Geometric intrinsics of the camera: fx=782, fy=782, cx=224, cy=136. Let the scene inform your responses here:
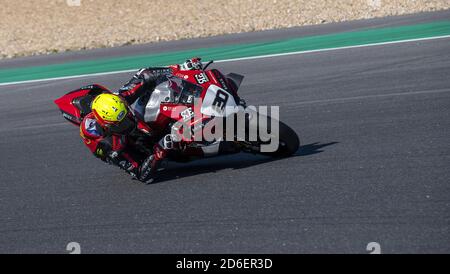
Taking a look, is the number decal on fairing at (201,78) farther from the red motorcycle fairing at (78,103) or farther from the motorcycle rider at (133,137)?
the red motorcycle fairing at (78,103)

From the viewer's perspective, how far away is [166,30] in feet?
60.3

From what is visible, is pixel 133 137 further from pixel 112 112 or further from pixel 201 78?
pixel 201 78

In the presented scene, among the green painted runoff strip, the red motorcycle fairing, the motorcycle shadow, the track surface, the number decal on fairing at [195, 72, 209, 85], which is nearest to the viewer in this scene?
the track surface

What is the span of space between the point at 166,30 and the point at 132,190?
36.9ft

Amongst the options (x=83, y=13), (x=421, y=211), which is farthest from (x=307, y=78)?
(x=83, y=13)

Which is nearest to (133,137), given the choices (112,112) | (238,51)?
(112,112)

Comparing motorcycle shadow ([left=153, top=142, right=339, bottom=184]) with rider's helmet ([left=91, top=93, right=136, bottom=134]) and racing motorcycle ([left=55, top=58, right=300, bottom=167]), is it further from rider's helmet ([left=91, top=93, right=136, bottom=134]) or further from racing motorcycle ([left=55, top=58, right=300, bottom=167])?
rider's helmet ([left=91, top=93, right=136, bottom=134])

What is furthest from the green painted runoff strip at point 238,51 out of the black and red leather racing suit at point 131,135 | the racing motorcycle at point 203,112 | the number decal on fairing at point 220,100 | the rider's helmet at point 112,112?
the rider's helmet at point 112,112

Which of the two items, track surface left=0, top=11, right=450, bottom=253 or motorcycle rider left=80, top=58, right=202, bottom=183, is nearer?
track surface left=0, top=11, right=450, bottom=253

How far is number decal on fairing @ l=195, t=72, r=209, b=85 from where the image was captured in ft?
24.1

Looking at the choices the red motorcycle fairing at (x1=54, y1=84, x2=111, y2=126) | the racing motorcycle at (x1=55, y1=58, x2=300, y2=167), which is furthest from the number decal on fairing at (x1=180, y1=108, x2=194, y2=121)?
the red motorcycle fairing at (x1=54, y1=84, x2=111, y2=126)

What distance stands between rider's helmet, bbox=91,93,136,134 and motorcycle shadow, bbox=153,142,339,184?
0.85 meters

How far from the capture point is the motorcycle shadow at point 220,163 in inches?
307

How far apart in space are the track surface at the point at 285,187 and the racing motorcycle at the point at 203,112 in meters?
0.27
